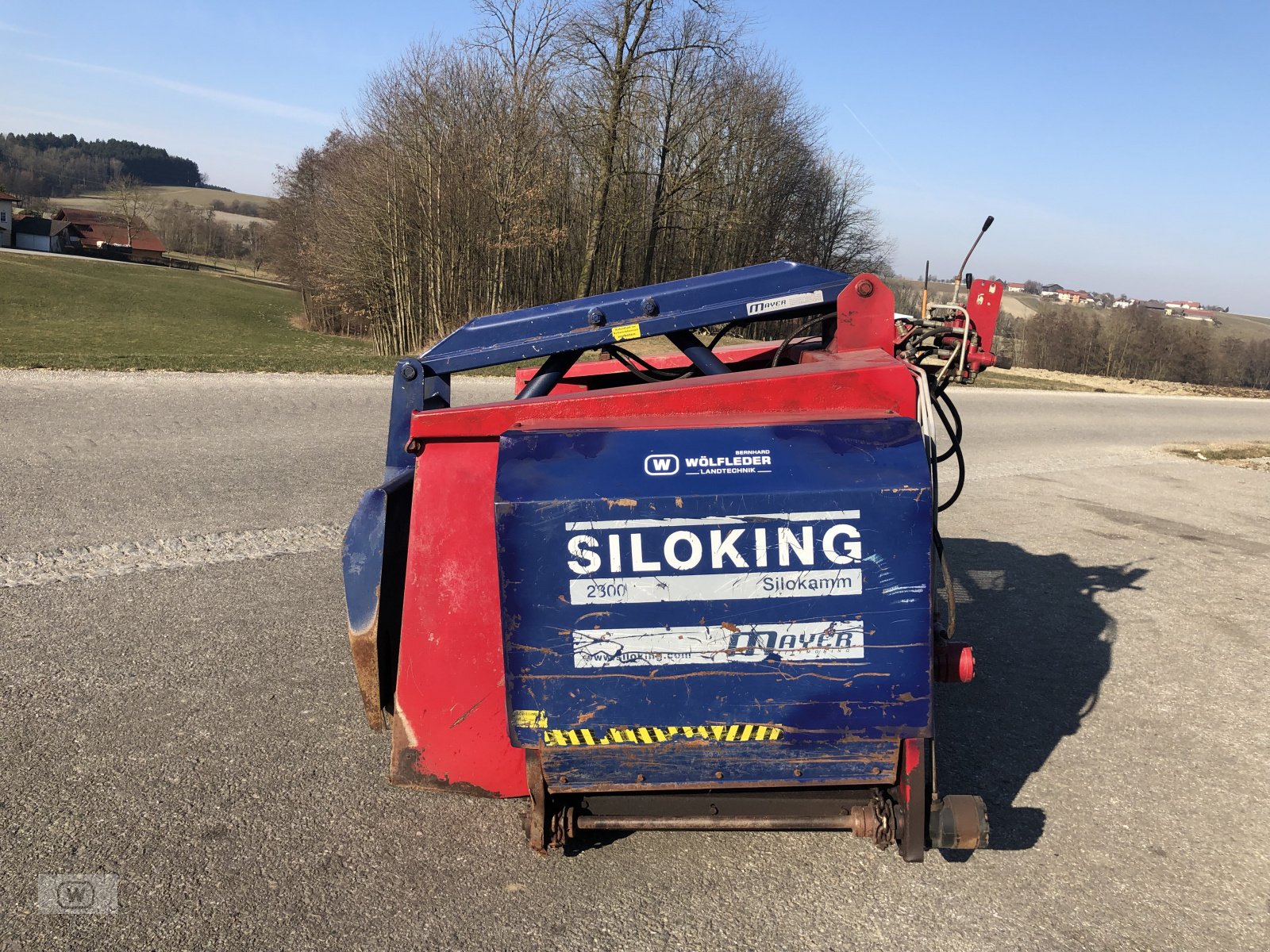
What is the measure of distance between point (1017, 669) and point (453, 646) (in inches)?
119

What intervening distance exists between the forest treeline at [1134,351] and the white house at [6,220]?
85.3 m

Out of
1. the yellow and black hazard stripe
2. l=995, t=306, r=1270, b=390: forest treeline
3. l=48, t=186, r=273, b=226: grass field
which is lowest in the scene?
the yellow and black hazard stripe

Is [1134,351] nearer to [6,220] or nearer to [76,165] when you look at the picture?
[6,220]

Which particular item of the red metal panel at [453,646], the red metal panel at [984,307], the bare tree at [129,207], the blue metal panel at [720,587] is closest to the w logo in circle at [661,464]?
the blue metal panel at [720,587]

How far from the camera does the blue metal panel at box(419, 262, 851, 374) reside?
353 centimetres

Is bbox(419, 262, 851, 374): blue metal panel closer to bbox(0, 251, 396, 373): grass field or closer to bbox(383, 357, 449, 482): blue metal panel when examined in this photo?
bbox(383, 357, 449, 482): blue metal panel

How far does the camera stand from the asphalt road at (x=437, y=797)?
2.65 metres

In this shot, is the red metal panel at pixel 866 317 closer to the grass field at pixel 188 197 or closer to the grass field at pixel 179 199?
the grass field at pixel 179 199

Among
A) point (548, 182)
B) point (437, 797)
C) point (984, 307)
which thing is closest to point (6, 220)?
point (548, 182)

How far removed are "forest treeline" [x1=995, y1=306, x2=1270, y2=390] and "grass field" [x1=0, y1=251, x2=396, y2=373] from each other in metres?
28.4

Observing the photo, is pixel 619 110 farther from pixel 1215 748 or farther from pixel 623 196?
pixel 1215 748

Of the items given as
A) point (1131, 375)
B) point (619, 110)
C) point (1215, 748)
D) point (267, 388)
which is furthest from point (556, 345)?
point (1131, 375)

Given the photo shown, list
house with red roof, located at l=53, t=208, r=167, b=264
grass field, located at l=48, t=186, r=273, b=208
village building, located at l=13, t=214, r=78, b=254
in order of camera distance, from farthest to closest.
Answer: grass field, located at l=48, t=186, r=273, b=208
house with red roof, located at l=53, t=208, r=167, b=264
village building, located at l=13, t=214, r=78, b=254

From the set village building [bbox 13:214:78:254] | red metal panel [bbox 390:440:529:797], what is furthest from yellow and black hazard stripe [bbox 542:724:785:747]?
village building [bbox 13:214:78:254]
